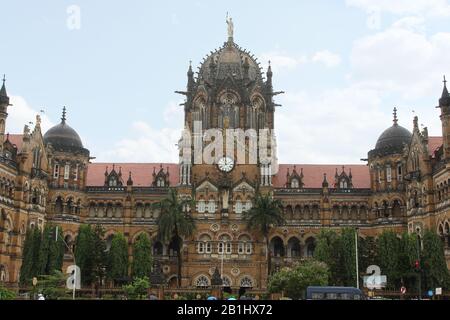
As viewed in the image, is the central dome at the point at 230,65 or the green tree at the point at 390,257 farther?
the central dome at the point at 230,65

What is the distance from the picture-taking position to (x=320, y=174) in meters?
91.8

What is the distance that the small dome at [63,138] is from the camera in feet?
277

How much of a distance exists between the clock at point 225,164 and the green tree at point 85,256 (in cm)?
2315

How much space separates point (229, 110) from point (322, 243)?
94.2 feet

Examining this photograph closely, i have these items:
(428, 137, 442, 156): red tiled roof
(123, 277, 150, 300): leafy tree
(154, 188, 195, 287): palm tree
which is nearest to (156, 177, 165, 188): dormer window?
(154, 188, 195, 287): palm tree

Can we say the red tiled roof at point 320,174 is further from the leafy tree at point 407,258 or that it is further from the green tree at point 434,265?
the green tree at point 434,265

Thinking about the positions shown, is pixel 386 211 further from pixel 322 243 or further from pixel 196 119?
pixel 196 119

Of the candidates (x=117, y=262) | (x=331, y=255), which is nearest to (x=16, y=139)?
(x=117, y=262)

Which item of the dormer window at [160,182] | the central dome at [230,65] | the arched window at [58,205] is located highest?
the central dome at [230,65]

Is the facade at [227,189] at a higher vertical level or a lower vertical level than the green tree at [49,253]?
higher

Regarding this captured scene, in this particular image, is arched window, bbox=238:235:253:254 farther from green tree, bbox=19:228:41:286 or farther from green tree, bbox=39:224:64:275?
green tree, bbox=19:228:41:286

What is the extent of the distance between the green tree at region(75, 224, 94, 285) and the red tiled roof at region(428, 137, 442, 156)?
44903 mm

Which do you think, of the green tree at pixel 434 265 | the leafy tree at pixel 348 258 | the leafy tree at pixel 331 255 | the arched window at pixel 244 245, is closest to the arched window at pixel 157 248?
the arched window at pixel 244 245

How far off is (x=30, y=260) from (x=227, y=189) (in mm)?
28943
